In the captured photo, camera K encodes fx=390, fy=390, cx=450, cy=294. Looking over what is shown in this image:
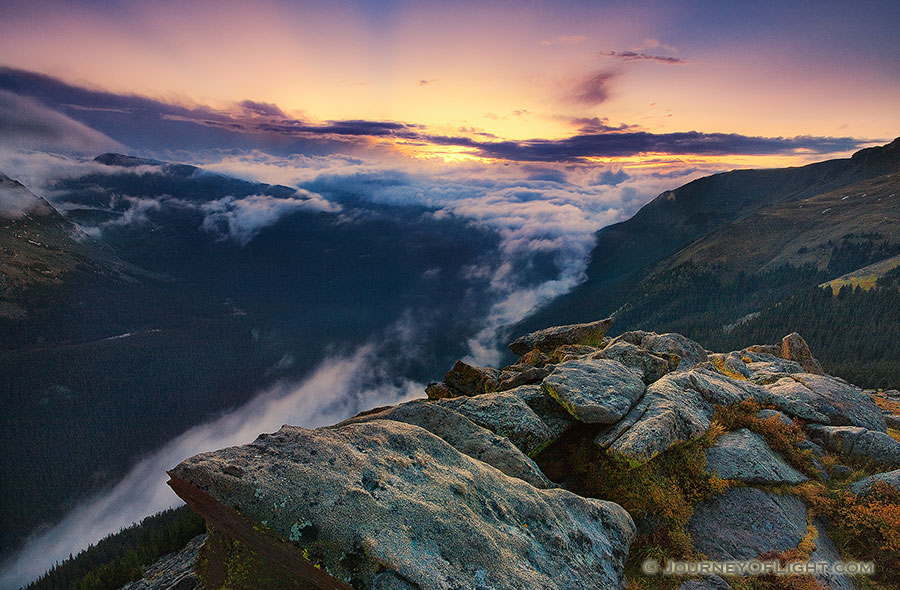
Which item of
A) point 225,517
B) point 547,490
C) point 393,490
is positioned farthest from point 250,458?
point 547,490

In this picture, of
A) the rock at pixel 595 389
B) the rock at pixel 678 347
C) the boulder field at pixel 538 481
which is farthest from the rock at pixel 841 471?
the rock at pixel 678 347

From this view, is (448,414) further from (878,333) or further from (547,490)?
(878,333)

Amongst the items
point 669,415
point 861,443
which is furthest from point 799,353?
point 669,415

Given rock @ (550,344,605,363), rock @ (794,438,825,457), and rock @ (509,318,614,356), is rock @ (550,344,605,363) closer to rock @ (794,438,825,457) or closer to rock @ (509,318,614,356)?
rock @ (509,318,614,356)

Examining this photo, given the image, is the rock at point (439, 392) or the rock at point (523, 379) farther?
the rock at point (439, 392)

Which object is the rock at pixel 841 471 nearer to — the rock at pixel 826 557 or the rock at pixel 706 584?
the rock at pixel 826 557

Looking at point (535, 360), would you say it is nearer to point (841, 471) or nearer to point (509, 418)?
point (509, 418)

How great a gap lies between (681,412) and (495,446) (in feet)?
28.0

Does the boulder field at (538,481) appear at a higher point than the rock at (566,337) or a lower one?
higher

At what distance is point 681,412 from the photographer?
643 inches

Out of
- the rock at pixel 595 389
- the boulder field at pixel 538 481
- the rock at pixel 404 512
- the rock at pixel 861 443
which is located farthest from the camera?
the rock at pixel 861 443

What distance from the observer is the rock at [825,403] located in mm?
21125

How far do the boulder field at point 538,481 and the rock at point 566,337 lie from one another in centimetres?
942

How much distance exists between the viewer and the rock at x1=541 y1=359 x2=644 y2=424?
15977 millimetres
